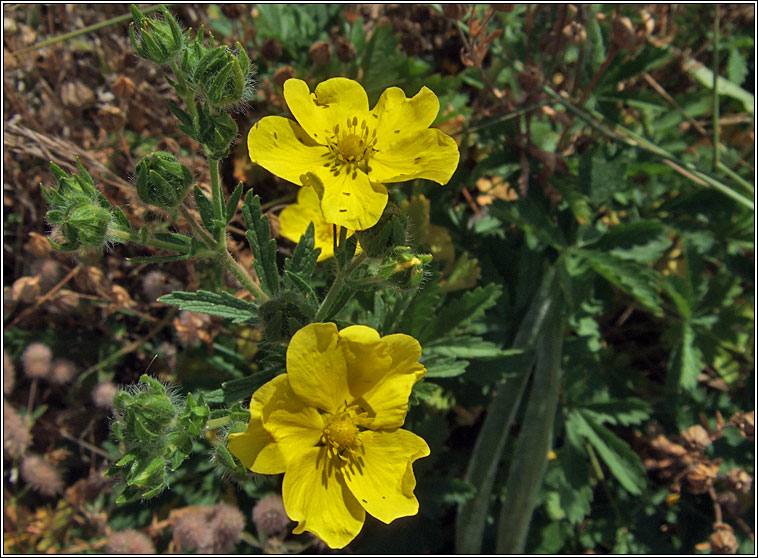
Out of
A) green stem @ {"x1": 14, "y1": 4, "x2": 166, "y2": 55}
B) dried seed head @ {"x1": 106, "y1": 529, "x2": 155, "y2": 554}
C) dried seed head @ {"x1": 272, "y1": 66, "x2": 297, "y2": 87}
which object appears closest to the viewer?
dried seed head @ {"x1": 106, "y1": 529, "x2": 155, "y2": 554}

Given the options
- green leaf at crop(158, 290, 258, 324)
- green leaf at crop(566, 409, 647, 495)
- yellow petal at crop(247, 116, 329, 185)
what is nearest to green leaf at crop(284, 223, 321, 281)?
green leaf at crop(158, 290, 258, 324)

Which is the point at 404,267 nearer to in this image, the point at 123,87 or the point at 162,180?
the point at 162,180

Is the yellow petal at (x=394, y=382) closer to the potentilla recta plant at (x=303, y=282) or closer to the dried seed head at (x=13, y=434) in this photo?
the potentilla recta plant at (x=303, y=282)

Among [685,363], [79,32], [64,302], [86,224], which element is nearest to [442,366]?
[86,224]

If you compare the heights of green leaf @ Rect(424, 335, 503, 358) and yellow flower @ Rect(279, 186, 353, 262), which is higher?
yellow flower @ Rect(279, 186, 353, 262)

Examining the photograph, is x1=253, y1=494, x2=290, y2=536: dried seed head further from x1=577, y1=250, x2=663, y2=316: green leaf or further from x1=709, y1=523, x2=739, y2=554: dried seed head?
x1=709, y1=523, x2=739, y2=554: dried seed head

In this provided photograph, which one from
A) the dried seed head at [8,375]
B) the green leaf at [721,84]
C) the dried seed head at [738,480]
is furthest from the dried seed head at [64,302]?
the green leaf at [721,84]
